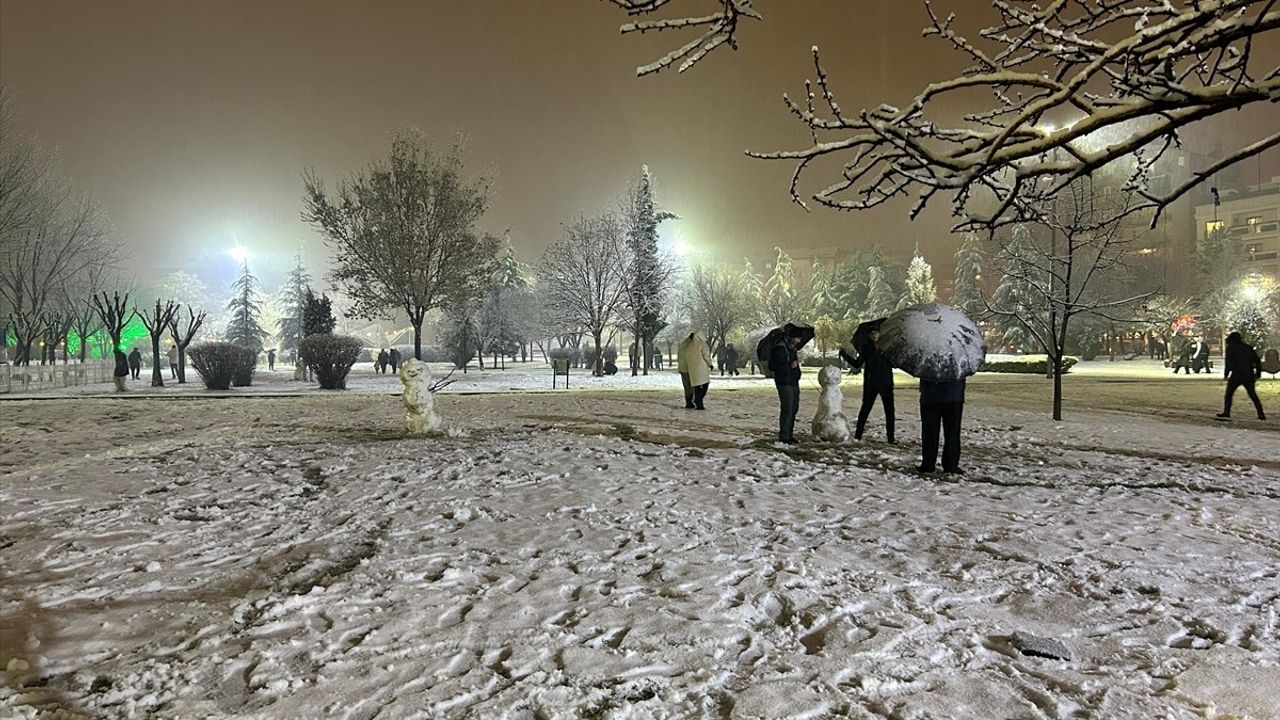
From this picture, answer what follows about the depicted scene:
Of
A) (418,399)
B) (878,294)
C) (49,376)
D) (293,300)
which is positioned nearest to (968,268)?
(878,294)

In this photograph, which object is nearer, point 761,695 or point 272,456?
point 761,695

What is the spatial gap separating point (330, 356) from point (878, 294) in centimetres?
5938

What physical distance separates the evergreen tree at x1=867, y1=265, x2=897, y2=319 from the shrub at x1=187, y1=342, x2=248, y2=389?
190 ft

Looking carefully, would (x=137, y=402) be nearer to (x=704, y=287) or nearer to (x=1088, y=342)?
(x=704, y=287)

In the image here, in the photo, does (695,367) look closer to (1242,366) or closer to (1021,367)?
(1242,366)

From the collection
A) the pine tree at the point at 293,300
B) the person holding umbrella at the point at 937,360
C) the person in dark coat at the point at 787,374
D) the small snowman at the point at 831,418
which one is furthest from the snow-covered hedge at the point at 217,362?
the pine tree at the point at 293,300

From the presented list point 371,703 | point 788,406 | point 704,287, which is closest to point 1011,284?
point 704,287

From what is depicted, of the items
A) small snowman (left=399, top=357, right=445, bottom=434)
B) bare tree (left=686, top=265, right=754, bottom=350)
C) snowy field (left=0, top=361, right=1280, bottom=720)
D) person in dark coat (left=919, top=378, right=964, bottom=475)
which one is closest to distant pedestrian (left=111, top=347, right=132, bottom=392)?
snowy field (left=0, top=361, right=1280, bottom=720)

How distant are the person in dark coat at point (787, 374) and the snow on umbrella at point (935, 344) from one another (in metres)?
2.09

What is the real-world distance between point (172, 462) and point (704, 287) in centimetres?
4947

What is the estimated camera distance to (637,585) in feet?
13.9

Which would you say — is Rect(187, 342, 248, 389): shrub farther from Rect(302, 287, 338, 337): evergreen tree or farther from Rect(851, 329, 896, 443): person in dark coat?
Rect(851, 329, 896, 443): person in dark coat

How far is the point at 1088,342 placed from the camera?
5431cm

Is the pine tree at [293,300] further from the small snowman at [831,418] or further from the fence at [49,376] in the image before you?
the small snowman at [831,418]
